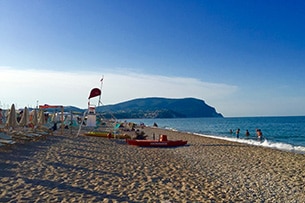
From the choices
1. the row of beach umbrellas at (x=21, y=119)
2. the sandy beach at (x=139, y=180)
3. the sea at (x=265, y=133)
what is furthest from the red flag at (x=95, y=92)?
the sea at (x=265, y=133)

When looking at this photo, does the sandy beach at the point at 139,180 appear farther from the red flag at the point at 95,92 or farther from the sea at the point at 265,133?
the sea at the point at 265,133

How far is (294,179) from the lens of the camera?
927 cm

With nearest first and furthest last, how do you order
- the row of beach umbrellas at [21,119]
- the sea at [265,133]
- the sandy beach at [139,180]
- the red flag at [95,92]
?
the sandy beach at [139,180], the row of beach umbrellas at [21,119], the red flag at [95,92], the sea at [265,133]

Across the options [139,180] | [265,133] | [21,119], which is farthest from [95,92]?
[265,133]

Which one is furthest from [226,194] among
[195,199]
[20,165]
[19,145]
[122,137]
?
[122,137]

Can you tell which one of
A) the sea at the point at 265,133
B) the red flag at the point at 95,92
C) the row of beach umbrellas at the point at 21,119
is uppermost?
the red flag at the point at 95,92

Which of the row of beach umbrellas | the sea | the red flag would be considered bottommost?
the sea

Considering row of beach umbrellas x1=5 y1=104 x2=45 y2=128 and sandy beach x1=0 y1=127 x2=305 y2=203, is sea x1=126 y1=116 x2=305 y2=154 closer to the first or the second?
sandy beach x1=0 y1=127 x2=305 y2=203

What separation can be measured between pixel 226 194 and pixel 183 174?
2.38 metres

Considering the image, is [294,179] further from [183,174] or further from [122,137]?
[122,137]

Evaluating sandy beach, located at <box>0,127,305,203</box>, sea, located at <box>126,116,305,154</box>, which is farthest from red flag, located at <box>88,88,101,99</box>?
sea, located at <box>126,116,305,154</box>

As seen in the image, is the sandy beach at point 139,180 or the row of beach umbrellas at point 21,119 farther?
the row of beach umbrellas at point 21,119

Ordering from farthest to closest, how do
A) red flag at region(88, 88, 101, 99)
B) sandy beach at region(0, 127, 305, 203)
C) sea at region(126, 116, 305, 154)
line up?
1. sea at region(126, 116, 305, 154)
2. red flag at region(88, 88, 101, 99)
3. sandy beach at region(0, 127, 305, 203)

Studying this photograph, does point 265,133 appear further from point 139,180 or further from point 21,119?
point 139,180
